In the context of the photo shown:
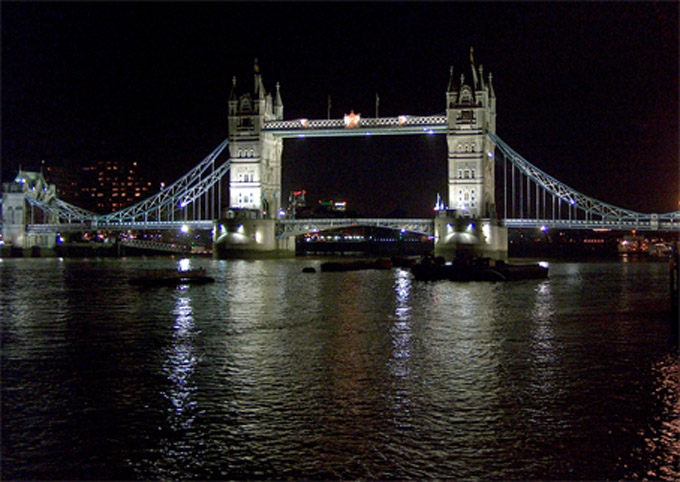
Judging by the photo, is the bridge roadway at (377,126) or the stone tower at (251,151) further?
the stone tower at (251,151)

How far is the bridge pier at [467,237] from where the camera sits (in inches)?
2603

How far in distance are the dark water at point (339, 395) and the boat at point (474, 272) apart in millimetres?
18427

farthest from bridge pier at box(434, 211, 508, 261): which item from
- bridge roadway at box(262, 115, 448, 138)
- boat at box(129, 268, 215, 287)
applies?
boat at box(129, 268, 215, 287)

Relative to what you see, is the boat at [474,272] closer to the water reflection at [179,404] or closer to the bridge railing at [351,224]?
the bridge railing at [351,224]

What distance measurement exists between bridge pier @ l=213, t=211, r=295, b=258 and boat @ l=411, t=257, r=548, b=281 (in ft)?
97.7

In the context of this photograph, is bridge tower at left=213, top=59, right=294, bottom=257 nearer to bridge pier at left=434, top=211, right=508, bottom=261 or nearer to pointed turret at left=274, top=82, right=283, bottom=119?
pointed turret at left=274, top=82, right=283, bottom=119

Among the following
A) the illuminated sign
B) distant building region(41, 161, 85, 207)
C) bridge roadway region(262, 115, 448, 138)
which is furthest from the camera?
distant building region(41, 161, 85, 207)

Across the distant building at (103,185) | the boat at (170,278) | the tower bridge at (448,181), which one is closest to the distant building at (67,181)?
the distant building at (103,185)

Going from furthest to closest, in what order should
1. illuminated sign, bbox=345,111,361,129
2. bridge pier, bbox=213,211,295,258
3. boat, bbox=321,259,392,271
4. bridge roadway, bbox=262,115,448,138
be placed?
bridge pier, bbox=213,211,295,258, illuminated sign, bbox=345,111,361,129, bridge roadway, bbox=262,115,448,138, boat, bbox=321,259,392,271

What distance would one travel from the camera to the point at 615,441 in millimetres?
→ 9531

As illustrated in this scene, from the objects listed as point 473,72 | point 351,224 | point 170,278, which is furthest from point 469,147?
point 170,278

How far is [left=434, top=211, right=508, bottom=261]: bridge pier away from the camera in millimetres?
66125

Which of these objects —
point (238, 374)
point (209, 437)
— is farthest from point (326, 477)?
point (238, 374)

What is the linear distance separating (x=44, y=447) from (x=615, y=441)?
23.9ft
